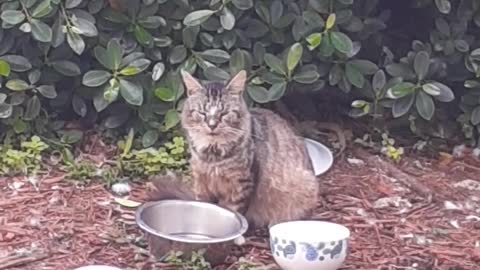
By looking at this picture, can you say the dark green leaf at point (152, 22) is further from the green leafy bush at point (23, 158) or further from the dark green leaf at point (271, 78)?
the green leafy bush at point (23, 158)

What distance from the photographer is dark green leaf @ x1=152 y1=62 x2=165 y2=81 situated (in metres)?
4.80

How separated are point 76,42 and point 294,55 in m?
0.98

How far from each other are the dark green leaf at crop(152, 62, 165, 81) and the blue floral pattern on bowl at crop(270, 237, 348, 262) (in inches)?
56.1

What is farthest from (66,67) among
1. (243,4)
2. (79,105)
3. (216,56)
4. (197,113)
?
(197,113)

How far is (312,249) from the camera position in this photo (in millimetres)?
3576

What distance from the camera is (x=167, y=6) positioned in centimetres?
486

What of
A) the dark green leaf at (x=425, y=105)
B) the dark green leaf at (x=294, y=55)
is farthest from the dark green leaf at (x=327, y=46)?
the dark green leaf at (x=425, y=105)

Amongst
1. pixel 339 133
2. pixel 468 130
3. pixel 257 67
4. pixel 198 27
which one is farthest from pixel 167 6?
pixel 468 130

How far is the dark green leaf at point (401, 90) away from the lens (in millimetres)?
4926

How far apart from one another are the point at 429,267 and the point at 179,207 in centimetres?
97

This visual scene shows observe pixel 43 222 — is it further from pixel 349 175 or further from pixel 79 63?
pixel 349 175

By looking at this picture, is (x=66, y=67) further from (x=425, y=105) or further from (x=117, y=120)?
(x=425, y=105)

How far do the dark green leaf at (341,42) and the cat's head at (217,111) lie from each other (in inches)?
33.7

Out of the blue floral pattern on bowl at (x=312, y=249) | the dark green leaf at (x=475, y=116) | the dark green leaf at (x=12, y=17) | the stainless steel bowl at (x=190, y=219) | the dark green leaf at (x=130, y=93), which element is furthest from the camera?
the dark green leaf at (x=475, y=116)
